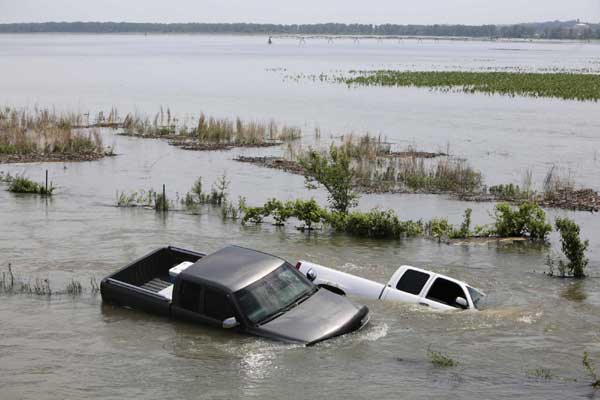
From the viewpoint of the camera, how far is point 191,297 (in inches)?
538

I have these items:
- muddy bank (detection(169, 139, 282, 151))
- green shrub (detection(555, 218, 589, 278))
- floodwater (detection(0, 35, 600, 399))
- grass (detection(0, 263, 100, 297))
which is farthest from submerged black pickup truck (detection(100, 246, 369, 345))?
muddy bank (detection(169, 139, 282, 151))

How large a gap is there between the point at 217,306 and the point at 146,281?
3.60 meters

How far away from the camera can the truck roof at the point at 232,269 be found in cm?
1325

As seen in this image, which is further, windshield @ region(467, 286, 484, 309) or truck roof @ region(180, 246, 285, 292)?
windshield @ region(467, 286, 484, 309)

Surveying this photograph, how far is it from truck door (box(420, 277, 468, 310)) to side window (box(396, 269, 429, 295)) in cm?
17

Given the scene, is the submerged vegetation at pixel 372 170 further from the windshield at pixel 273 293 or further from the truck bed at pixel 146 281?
the windshield at pixel 273 293

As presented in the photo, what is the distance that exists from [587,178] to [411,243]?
14.5 metres

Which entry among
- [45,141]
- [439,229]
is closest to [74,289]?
[439,229]

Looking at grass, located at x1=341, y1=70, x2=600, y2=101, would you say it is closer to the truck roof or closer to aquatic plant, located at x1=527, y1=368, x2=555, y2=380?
aquatic plant, located at x1=527, y1=368, x2=555, y2=380

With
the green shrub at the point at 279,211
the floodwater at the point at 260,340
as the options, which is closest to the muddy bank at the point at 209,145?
the floodwater at the point at 260,340

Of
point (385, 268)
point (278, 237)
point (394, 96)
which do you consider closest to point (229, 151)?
point (278, 237)

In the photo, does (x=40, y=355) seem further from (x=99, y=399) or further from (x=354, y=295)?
(x=354, y=295)

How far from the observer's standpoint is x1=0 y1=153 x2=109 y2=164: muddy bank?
118ft

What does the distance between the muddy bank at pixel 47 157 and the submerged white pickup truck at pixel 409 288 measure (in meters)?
23.7
